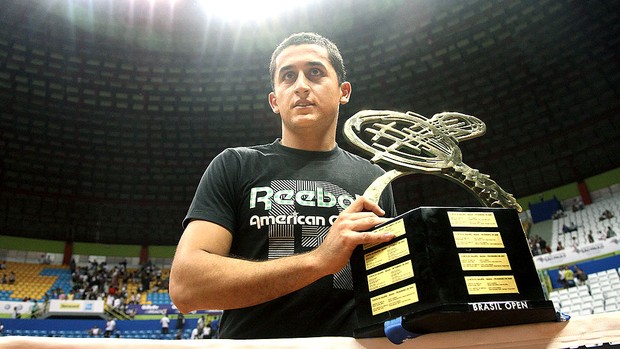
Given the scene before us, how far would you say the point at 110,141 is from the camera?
55.0 feet

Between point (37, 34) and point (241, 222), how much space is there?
52.3 feet

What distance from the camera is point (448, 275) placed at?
38.6 inches

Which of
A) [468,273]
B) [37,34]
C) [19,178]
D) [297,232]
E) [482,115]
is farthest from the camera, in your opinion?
[19,178]

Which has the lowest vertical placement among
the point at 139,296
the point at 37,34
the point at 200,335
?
the point at 200,335

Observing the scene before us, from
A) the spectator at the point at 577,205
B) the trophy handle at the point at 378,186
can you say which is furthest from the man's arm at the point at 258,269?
the spectator at the point at 577,205

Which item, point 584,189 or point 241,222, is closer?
point 241,222

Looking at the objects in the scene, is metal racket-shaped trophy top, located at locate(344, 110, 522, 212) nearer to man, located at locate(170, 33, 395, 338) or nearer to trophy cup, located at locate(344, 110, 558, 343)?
man, located at locate(170, 33, 395, 338)

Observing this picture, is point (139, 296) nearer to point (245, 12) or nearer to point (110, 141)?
point (110, 141)

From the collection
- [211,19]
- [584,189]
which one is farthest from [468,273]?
[584,189]

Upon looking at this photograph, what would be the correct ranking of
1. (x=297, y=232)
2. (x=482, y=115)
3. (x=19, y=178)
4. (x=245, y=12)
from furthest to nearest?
(x=19, y=178), (x=482, y=115), (x=245, y=12), (x=297, y=232)

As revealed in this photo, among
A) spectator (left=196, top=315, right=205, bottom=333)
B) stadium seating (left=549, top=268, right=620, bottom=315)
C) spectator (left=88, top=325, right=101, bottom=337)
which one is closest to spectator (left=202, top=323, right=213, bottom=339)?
spectator (left=196, top=315, right=205, bottom=333)

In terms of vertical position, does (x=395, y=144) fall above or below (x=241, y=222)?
above

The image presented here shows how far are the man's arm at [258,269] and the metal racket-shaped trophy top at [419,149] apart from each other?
26cm

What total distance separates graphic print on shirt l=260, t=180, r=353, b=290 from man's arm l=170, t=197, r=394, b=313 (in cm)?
24
